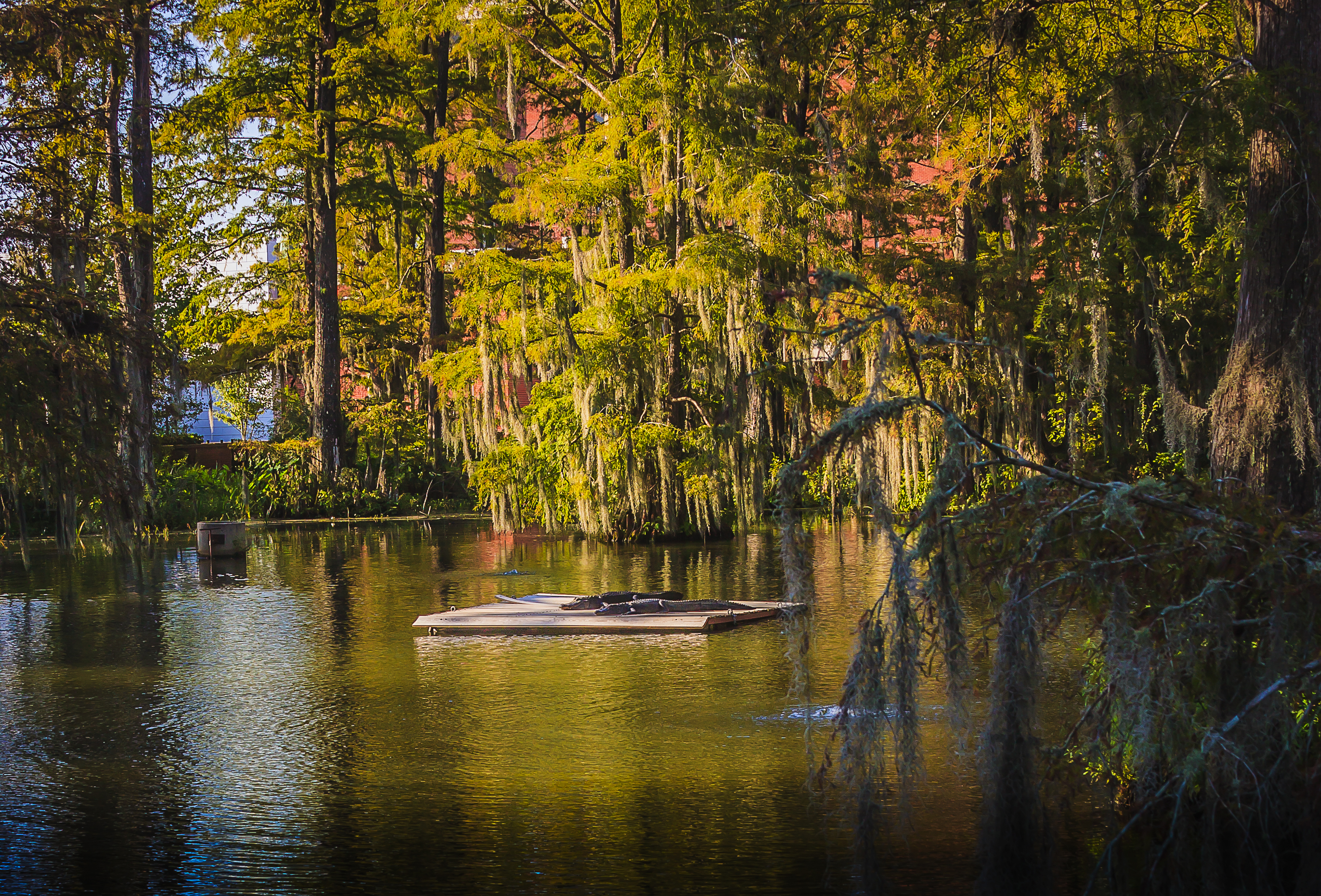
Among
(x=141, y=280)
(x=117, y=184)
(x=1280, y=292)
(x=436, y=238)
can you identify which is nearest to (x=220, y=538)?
(x=141, y=280)

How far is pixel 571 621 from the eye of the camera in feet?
44.5

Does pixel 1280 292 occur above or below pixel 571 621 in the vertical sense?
above

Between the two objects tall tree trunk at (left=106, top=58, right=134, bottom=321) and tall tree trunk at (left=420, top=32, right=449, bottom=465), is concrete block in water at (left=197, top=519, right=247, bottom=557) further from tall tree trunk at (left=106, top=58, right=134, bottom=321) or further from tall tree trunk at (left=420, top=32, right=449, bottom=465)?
tall tree trunk at (left=420, top=32, right=449, bottom=465)

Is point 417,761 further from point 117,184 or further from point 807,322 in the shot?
point 117,184

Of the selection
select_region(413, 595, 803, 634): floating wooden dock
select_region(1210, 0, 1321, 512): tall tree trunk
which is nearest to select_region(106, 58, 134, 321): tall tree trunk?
select_region(413, 595, 803, 634): floating wooden dock

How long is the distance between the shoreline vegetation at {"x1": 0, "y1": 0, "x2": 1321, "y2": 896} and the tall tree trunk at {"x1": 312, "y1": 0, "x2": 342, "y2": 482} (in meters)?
0.11

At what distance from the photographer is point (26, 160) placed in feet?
32.1

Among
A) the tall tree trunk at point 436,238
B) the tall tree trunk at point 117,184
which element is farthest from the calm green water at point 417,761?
the tall tree trunk at point 436,238

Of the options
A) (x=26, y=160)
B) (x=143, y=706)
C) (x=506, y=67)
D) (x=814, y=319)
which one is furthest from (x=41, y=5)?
(x=506, y=67)

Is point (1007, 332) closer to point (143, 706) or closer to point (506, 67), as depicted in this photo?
point (506, 67)

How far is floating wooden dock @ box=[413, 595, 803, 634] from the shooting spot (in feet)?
43.8

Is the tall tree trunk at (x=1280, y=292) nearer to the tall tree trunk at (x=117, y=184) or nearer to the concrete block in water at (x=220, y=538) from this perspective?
the concrete block in water at (x=220, y=538)

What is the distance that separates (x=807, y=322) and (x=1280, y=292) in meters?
13.4

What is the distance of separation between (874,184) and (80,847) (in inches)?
732
